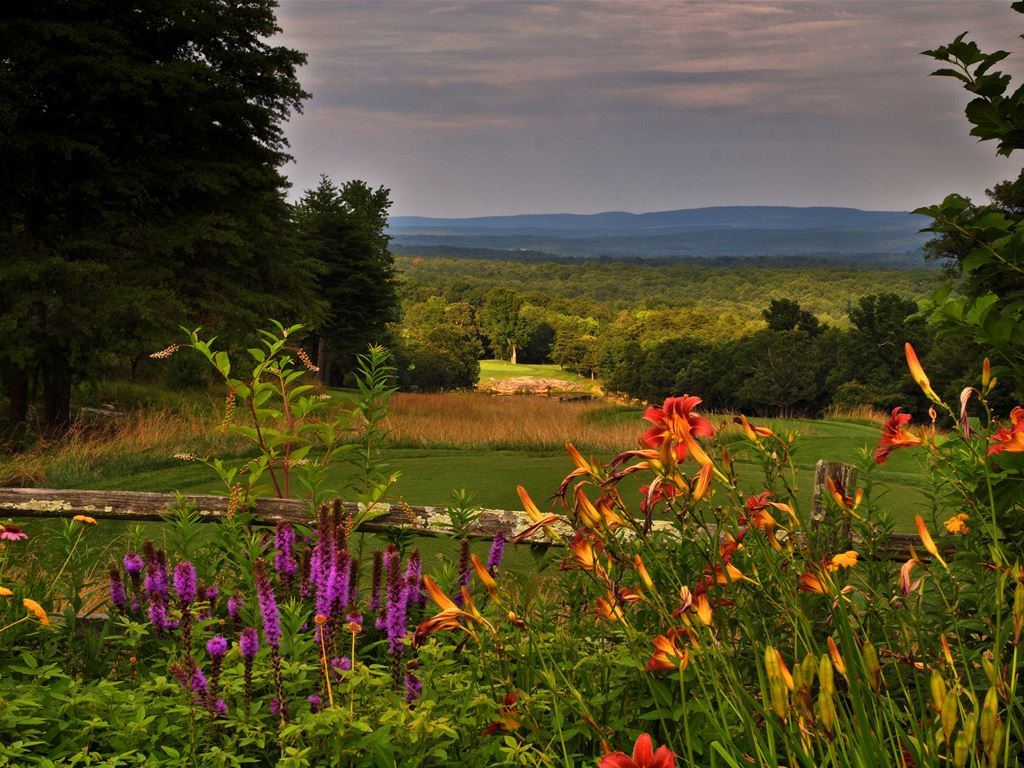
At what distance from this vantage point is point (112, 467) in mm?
11414

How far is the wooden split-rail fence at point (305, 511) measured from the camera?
373cm

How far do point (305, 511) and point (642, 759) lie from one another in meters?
2.78

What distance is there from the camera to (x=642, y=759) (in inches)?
53.4

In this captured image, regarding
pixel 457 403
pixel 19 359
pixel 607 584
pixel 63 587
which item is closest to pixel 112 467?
pixel 19 359

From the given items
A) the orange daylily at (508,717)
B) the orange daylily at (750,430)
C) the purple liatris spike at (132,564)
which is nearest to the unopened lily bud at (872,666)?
the orange daylily at (750,430)

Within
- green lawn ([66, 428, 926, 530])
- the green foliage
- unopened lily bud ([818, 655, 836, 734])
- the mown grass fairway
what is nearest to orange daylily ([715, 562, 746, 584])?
unopened lily bud ([818, 655, 836, 734])

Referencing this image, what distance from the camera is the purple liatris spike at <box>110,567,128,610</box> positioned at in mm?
3174

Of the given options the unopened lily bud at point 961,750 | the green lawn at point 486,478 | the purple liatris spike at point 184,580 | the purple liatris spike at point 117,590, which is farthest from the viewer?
the green lawn at point 486,478

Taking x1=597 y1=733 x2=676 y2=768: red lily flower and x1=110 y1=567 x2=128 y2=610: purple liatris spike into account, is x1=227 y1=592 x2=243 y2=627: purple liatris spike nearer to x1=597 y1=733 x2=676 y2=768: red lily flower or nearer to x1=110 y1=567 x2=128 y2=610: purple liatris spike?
x1=110 y1=567 x2=128 y2=610: purple liatris spike

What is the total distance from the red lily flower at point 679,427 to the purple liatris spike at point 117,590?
2142mm

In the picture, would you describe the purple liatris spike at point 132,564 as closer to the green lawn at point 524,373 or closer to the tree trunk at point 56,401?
the tree trunk at point 56,401

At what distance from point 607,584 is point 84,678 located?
230cm

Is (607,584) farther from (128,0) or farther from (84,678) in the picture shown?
(128,0)

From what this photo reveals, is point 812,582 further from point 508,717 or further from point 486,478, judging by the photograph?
point 486,478
